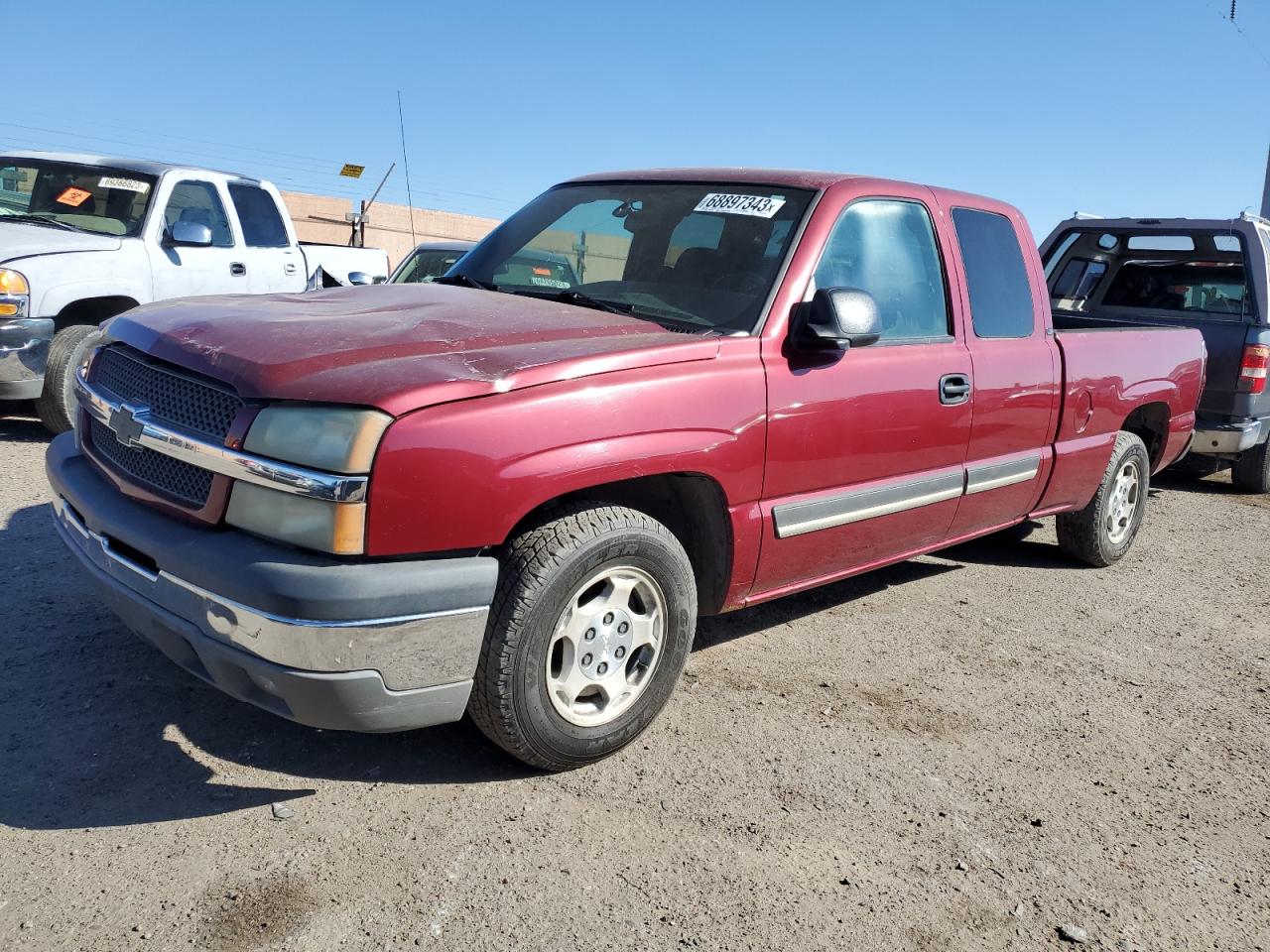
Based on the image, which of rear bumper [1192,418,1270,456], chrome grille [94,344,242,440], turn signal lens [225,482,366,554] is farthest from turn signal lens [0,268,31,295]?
rear bumper [1192,418,1270,456]

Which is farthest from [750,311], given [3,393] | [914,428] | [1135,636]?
[3,393]

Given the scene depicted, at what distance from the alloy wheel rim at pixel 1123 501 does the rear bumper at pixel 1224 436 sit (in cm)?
204

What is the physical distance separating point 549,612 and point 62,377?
4967 mm

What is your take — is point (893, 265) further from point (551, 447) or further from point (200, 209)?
point (200, 209)

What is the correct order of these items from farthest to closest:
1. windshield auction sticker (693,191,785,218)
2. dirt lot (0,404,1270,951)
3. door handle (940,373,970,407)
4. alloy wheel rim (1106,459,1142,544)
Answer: alloy wheel rim (1106,459,1142,544)
door handle (940,373,970,407)
windshield auction sticker (693,191,785,218)
dirt lot (0,404,1270,951)

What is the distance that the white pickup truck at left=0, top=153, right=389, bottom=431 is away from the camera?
21.0 ft

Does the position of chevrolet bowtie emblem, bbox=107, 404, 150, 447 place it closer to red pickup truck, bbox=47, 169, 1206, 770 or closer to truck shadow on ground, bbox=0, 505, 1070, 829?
red pickup truck, bbox=47, 169, 1206, 770

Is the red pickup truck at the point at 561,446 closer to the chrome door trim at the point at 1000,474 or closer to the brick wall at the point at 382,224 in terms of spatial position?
the chrome door trim at the point at 1000,474

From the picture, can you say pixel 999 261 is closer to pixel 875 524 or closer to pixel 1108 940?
pixel 875 524

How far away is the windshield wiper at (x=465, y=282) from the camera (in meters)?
4.11

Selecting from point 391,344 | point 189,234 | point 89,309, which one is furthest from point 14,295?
point 391,344

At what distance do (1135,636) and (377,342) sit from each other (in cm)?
367

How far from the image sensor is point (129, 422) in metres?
2.94

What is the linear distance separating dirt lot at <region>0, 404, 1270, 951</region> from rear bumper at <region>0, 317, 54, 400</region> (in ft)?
7.86
